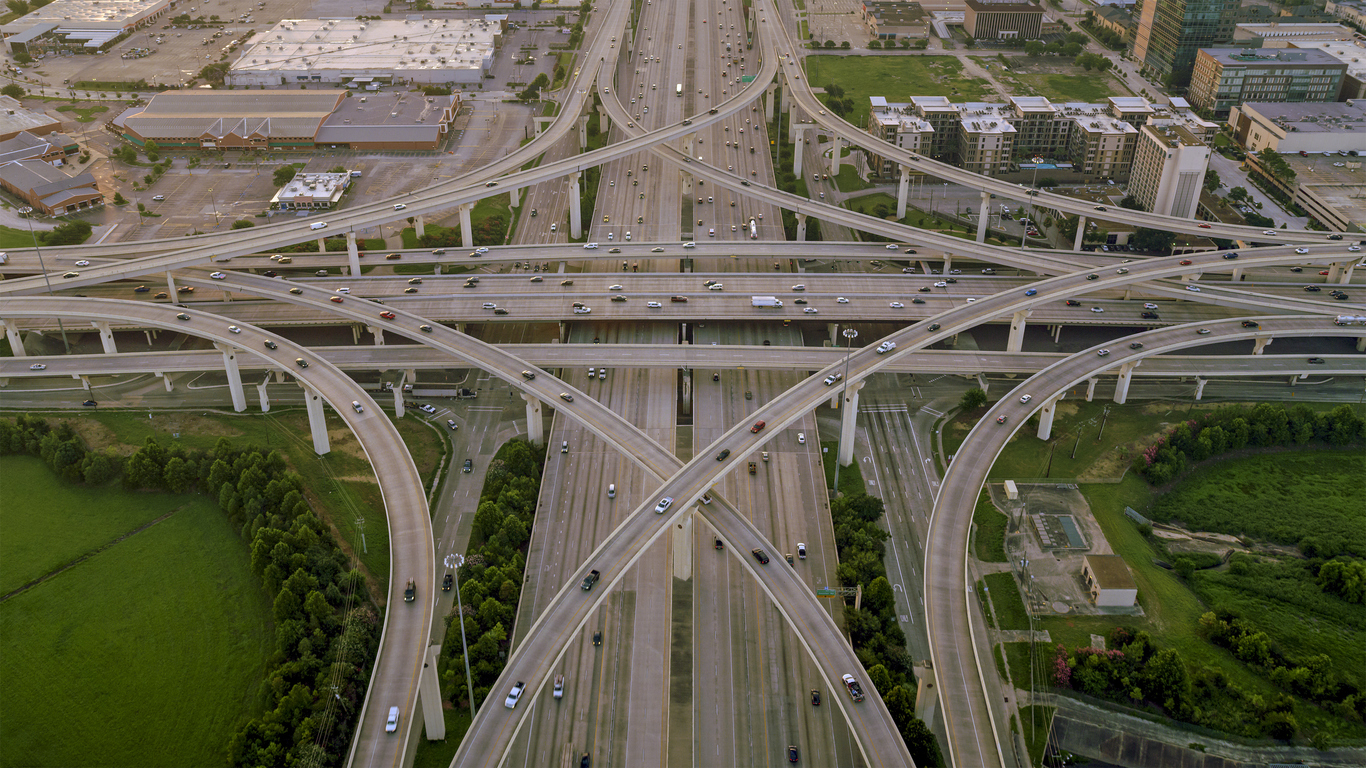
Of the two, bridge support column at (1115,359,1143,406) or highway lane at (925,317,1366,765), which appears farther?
bridge support column at (1115,359,1143,406)

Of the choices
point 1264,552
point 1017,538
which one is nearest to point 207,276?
point 1017,538

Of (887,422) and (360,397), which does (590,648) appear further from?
(887,422)

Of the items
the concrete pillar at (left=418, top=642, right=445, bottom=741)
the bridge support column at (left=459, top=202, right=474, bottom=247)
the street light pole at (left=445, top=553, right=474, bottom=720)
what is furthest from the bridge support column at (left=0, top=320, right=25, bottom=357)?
the concrete pillar at (left=418, top=642, right=445, bottom=741)

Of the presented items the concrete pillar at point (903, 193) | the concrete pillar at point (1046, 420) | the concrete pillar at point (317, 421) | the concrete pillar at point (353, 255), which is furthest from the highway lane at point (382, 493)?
the concrete pillar at point (903, 193)

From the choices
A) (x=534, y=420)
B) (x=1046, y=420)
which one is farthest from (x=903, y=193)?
(x=534, y=420)

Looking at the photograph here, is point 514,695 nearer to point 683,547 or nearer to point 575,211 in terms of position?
point 683,547

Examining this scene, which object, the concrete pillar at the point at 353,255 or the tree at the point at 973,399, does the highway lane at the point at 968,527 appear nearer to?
the tree at the point at 973,399

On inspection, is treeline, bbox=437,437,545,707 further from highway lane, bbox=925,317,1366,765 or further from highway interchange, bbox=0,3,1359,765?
highway lane, bbox=925,317,1366,765
